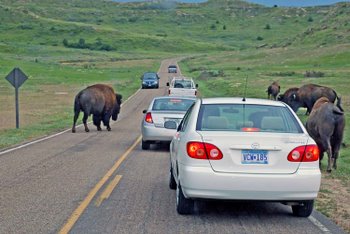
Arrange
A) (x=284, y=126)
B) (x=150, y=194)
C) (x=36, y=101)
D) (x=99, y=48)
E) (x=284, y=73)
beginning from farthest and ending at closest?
(x=99, y=48) → (x=284, y=73) → (x=36, y=101) → (x=150, y=194) → (x=284, y=126)

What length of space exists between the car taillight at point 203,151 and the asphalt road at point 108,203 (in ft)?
2.93

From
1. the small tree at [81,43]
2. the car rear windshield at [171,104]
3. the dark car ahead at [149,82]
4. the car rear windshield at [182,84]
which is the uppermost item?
the car rear windshield at [171,104]

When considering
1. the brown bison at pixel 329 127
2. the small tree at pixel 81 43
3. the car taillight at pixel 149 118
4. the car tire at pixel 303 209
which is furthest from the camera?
the small tree at pixel 81 43

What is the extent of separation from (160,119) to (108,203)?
8.13 metres

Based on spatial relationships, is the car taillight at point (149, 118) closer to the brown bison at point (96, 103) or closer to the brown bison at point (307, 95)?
the brown bison at point (96, 103)

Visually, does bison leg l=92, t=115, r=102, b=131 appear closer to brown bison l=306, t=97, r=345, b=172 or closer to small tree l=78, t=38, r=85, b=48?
brown bison l=306, t=97, r=345, b=172

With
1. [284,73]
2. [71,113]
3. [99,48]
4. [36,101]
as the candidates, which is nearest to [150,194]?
[71,113]

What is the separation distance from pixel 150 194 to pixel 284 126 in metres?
2.77

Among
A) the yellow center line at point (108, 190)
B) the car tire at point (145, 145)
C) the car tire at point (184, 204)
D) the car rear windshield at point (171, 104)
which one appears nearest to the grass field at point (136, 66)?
the car rear windshield at point (171, 104)

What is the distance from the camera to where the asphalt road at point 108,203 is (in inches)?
367

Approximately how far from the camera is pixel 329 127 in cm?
1503

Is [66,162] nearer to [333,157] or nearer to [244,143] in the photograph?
[333,157]

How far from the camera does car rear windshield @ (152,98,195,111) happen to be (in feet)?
64.1

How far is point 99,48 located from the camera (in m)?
152
